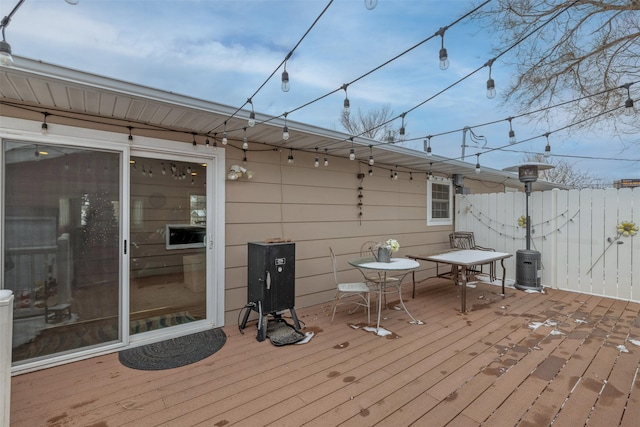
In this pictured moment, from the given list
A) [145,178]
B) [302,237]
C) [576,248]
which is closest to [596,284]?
[576,248]

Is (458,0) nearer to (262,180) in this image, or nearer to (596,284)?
(262,180)

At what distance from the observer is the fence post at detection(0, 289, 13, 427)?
169 centimetres

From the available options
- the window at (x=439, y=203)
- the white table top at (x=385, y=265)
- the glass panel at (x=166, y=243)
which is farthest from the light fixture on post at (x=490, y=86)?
the window at (x=439, y=203)

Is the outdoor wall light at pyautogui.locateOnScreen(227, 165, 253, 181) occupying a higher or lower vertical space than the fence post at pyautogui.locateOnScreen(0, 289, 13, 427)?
higher

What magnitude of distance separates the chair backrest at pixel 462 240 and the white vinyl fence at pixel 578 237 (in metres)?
0.37

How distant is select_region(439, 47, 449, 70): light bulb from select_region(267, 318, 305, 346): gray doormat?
8.95 ft

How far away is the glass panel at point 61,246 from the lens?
2.47 metres

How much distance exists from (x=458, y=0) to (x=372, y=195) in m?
3.00

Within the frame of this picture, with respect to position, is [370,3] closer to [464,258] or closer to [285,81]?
[285,81]

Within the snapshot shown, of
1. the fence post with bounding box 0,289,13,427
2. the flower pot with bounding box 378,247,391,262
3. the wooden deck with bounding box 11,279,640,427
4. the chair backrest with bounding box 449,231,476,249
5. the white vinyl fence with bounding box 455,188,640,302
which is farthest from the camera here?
the chair backrest with bounding box 449,231,476,249

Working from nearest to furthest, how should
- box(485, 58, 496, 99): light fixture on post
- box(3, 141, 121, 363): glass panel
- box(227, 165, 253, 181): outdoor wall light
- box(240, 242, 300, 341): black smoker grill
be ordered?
box(485, 58, 496, 99): light fixture on post → box(3, 141, 121, 363): glass panel → box(240, 242, 300, 341): black smoker grill → box(227, 165, 253, 181): outdoor wall light

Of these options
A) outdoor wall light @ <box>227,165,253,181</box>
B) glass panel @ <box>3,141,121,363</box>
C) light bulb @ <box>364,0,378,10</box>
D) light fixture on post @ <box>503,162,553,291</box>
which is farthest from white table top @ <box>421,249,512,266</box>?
glass panel @ <box>3,141,121,363</box>

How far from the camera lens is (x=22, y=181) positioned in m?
2.48

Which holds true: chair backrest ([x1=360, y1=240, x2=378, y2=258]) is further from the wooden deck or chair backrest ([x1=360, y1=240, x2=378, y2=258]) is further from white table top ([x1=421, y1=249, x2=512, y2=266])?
the wooden deck
